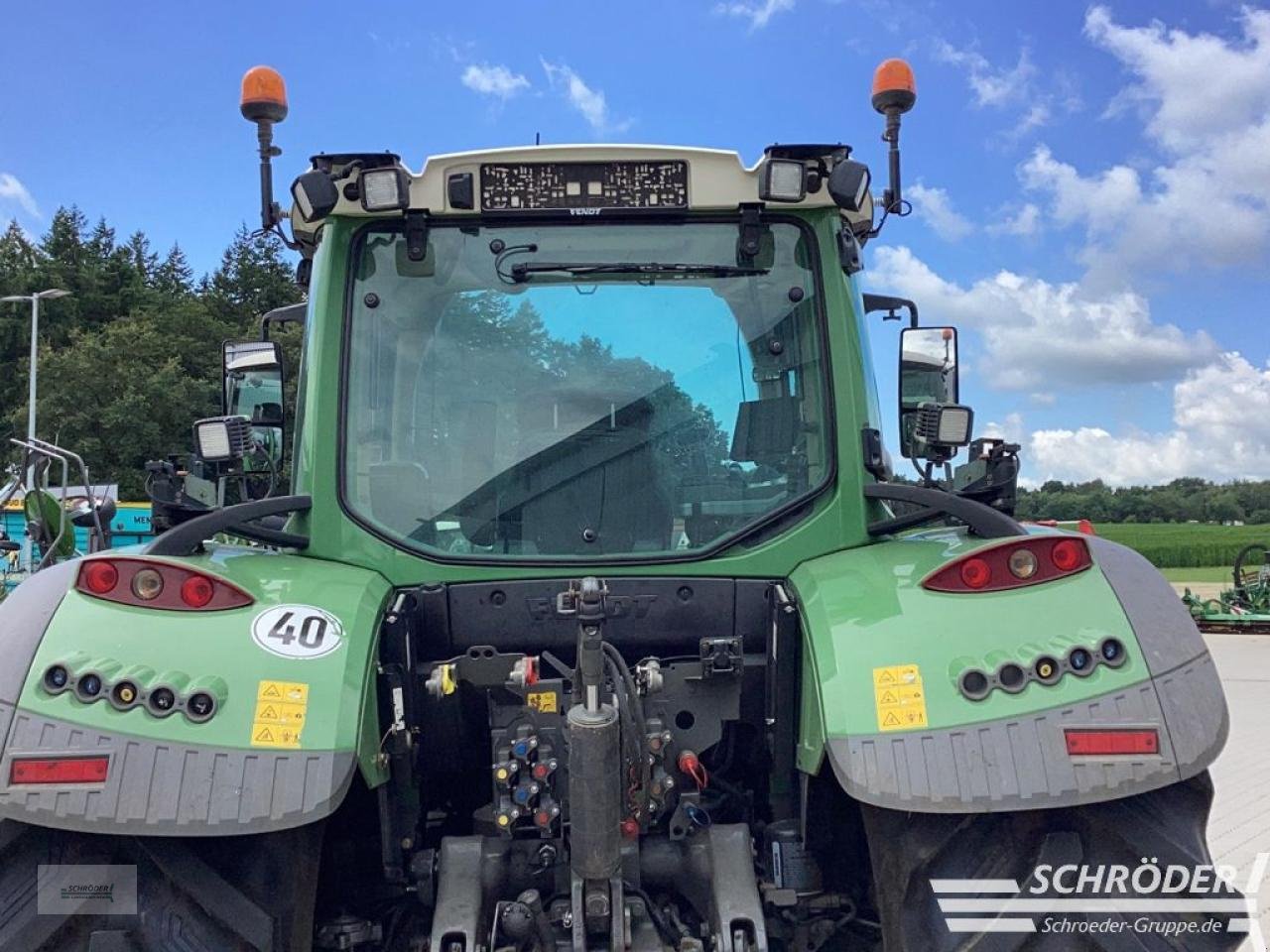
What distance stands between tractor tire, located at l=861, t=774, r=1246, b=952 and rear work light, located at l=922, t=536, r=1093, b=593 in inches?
21.8

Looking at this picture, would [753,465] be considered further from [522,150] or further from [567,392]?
[522,150]

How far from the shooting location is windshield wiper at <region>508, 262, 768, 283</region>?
345cm

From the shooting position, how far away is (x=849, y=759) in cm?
247

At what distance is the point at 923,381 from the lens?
4.00 meters

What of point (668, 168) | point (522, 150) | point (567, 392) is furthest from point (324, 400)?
point (668, 168)

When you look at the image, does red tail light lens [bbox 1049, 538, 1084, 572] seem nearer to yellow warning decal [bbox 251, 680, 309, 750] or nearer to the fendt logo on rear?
the fendt logo on rear

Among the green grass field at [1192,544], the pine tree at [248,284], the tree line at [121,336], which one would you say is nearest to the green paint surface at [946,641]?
the tree line at [121,336]

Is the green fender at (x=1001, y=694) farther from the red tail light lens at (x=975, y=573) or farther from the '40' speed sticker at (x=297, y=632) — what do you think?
the '40' speed sticker at (x=297, y=632)

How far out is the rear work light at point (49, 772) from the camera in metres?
2.30

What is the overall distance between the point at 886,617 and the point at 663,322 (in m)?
1.27

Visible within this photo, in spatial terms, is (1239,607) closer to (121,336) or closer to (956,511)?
(956,511)

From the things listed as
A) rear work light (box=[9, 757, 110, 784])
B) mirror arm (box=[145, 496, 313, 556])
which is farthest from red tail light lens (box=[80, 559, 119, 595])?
rear work light (box=[9, 757, 110, 784])

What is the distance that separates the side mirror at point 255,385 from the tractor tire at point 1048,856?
294cm

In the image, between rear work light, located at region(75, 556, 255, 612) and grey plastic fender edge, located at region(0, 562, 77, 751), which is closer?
grey plastic fender edge, located at region(0, 562, 77, 751)
